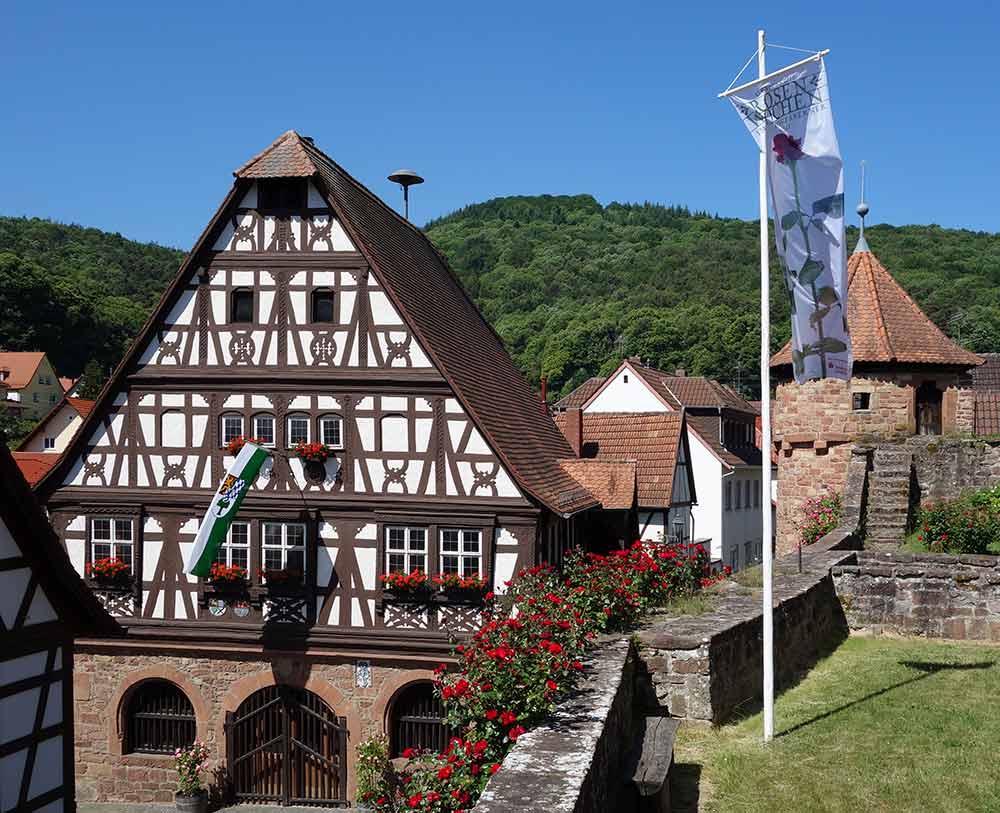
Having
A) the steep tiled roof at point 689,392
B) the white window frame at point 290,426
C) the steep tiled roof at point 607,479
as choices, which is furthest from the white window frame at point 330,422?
the steep tiled roof at point 689,392

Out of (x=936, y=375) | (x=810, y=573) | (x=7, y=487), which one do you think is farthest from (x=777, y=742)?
(x=936, y=375)

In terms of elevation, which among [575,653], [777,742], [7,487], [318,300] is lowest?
[777,742]

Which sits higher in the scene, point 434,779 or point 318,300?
point 318,300

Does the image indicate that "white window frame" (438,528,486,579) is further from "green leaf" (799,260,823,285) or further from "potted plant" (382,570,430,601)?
"green leaf" (799,260,823,285)

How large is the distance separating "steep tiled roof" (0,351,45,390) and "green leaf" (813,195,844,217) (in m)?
78.0

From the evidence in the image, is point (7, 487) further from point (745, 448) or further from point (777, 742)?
point (745, 448)

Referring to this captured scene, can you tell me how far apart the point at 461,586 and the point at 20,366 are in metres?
73.4

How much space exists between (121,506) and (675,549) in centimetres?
956

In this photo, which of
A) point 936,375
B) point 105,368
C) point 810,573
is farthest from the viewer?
point 105,368

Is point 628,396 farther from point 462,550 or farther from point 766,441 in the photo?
point 766,441

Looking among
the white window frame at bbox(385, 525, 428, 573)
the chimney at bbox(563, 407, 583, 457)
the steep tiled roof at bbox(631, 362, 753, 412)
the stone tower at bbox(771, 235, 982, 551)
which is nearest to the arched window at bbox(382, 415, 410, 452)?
the white window frame at bbox(385, 525, 428, 573)

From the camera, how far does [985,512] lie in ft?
66.0

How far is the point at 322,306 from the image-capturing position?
714 inches

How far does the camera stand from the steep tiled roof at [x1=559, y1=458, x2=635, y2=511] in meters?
19.8
